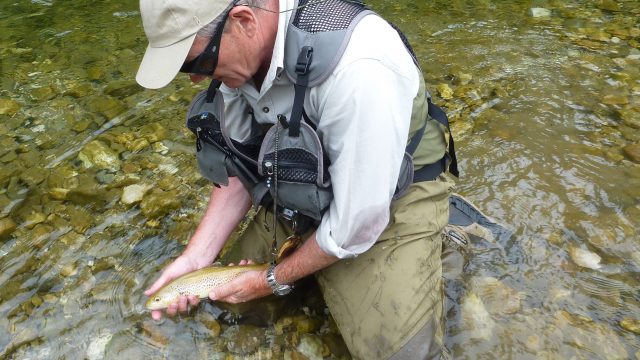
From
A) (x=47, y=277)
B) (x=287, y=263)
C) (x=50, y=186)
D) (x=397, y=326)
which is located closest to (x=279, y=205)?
(x=287, y=263)

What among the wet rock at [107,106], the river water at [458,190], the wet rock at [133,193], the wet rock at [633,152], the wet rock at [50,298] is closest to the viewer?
the river water at [458,190]

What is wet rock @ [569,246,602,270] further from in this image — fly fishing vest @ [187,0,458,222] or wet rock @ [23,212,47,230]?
wet rock @ [23,212,47,230]

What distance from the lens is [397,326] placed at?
3061 millimetres

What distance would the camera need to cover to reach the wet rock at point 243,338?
362 cm

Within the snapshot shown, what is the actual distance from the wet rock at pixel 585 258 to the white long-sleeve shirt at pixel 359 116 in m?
1.98

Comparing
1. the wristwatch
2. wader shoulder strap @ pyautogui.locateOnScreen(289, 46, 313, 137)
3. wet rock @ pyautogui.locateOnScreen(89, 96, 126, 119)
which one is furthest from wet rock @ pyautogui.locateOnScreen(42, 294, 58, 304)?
wet rock @ pyautogui.locateOnScreen(89, 96, 126, 119)

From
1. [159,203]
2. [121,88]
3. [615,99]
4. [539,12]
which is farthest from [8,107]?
[539,12]

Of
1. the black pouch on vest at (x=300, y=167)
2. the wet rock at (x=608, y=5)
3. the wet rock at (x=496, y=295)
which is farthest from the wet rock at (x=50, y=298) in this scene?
the wet rock at (x=608, y=5)

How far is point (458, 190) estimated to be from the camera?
15.9ft

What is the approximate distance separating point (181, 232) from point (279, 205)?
1476 millimetres

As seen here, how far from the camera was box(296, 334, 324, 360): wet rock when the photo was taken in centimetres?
356

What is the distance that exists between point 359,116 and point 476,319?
1865mm

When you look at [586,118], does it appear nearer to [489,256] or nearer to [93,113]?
[489,256]

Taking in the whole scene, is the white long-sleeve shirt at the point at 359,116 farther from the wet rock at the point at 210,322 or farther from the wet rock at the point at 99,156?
the wet rock at the point at 99,156
